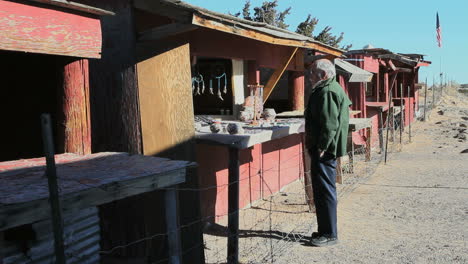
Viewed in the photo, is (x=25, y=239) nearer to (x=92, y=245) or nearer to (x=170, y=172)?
(x=92, y=245)

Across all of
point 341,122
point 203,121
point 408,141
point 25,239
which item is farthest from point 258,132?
point 408,141

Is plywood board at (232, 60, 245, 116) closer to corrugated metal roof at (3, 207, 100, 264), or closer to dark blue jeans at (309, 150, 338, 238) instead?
dark blue jeans at (309, 150, 338, 238)

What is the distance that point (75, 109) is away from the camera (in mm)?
3703

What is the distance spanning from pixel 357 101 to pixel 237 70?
8050 mm

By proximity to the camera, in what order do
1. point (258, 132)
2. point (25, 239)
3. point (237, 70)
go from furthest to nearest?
point (237, 70) < point (258, 132) < point (25, 239)

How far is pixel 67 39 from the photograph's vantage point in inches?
124

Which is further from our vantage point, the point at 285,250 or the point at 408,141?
the point at 408,141

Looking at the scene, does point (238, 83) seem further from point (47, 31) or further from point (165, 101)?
point (47, 31)

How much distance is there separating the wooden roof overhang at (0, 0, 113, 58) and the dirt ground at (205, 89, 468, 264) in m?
2.64

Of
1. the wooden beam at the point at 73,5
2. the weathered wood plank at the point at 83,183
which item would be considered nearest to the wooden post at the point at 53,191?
the weathered wood plank at the point at 83,183

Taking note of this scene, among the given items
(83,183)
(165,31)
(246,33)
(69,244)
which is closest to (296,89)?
(246,33)

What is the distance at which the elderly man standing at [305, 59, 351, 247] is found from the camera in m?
4.48

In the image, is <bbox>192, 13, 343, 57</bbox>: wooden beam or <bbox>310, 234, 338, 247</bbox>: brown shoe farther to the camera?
<bbox>310, 234, 338, 247</bbox>: brown shoe

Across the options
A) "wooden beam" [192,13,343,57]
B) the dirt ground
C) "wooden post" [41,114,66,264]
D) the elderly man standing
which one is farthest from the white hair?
"wooden post" [41,114,66,264]
